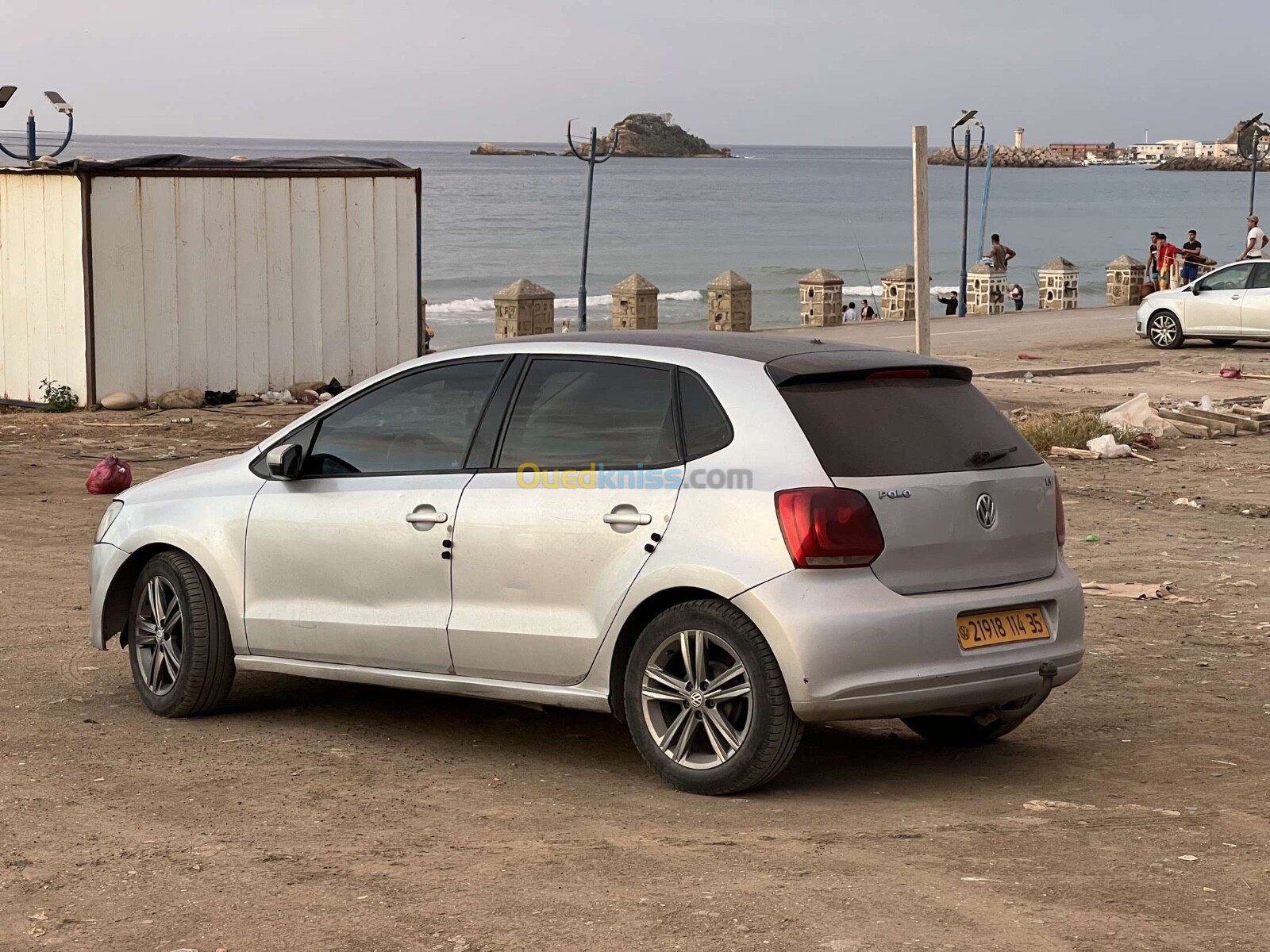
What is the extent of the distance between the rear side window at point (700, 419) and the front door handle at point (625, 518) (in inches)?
10.1

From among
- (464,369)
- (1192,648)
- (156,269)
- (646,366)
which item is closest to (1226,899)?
(646,366)

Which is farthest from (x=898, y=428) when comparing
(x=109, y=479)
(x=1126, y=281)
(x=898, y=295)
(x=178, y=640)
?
(x=1126, y=281)

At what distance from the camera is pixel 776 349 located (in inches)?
245

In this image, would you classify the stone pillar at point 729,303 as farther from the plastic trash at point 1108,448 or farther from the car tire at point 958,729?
the car tire at point 958,729

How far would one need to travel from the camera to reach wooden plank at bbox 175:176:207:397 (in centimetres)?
2038

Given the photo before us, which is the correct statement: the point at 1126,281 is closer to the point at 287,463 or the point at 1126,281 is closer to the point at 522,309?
the point at 522,309

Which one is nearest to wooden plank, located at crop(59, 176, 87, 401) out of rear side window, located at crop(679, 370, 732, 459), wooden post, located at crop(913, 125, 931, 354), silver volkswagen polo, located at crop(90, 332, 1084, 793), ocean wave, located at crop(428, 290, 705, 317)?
wooden post, located at crop(913, 125, 931, 354)

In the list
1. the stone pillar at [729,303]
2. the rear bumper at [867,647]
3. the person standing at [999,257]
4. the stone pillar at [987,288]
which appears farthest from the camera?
the person standing at [999,257]

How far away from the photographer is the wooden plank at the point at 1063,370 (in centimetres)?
2445

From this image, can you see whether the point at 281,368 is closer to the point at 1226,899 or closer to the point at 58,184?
the point at 58,184

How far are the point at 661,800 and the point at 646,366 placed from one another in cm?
151

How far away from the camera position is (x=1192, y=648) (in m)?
8.55

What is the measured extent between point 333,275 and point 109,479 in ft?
27.0

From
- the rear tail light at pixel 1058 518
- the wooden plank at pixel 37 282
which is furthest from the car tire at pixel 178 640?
the wooden plank at pixel 37 282
